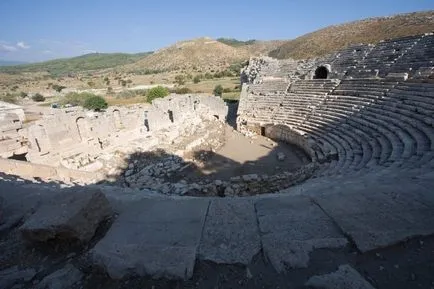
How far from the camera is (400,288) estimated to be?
1.92 m

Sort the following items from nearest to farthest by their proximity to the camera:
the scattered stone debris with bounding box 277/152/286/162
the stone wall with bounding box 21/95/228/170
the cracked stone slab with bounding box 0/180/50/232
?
the cracked stone slab with bounding box 0/180/50/232
the stone wall with bounding box 21/95/228/170
the scattered stone debris with bounding box 277/152/286/162

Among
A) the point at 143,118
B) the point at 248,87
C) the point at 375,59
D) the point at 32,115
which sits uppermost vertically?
the point at 375,59

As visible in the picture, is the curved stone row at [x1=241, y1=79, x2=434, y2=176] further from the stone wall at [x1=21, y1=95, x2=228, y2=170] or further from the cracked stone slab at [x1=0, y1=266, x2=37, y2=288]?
the cracked stone slab at [x1=0, y1=266, x2=37, y2=288]

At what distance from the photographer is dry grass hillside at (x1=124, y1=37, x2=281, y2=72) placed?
81750 mm

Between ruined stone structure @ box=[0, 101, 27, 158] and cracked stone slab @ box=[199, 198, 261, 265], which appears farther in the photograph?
ruined stone structure @ box=[0, 101, 27, 158]

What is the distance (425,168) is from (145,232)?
4.98 meters

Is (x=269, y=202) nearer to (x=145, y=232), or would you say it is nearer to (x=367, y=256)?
(x=367, y=256)

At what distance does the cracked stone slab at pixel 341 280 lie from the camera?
75.4 inches

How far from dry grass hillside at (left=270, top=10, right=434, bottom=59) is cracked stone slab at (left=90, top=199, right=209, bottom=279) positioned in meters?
36.4

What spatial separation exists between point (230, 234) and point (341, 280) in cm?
101

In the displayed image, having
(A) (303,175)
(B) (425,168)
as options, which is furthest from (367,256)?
(A) (303,175)

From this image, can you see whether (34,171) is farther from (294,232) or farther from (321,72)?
Answer: (321,72)

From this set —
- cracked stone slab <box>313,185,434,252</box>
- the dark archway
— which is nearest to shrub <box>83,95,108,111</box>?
the dark archway

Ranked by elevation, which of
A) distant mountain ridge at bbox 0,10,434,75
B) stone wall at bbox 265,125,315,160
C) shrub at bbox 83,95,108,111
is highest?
distant mountain ridge at bbox 0,10,434,75
